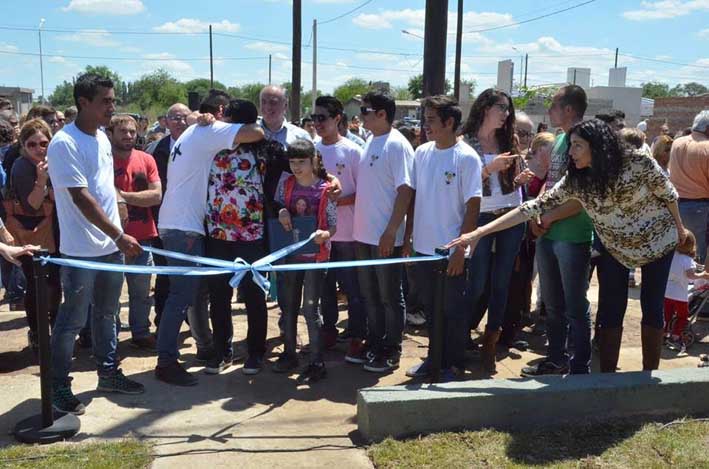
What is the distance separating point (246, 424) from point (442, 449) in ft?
4.06

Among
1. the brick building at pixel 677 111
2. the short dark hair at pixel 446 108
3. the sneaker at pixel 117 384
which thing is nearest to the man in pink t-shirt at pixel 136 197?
the sneaker at pixel 117 384

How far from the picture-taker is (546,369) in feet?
16.4

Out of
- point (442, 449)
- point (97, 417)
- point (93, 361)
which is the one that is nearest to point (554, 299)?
point (442, 449)

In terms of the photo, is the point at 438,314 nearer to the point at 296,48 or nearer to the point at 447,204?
the point at 447,204

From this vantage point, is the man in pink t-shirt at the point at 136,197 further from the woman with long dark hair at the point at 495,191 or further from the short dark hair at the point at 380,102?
the woman with long dark hair at the point at 495,191

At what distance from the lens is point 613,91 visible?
4772cm

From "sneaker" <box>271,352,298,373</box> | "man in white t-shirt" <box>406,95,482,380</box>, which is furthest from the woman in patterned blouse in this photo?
"sneaker" <box>271,352,298,373</box>

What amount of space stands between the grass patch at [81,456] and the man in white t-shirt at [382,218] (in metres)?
1.98

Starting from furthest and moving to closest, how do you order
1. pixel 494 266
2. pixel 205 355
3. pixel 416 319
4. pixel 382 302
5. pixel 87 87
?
pixel 416 319 < pixel 205 355 < pixel 382 302 < pixel 494 266 < pixel 87 87

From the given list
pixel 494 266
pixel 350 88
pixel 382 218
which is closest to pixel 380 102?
pixel 382 218

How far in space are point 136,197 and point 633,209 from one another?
364 centimetres

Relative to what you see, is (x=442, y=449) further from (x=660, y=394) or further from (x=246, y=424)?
(x=660, y=394)

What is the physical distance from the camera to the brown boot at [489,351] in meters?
5.06

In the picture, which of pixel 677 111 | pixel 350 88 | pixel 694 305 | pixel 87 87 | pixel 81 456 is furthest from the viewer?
pixel 350 88
